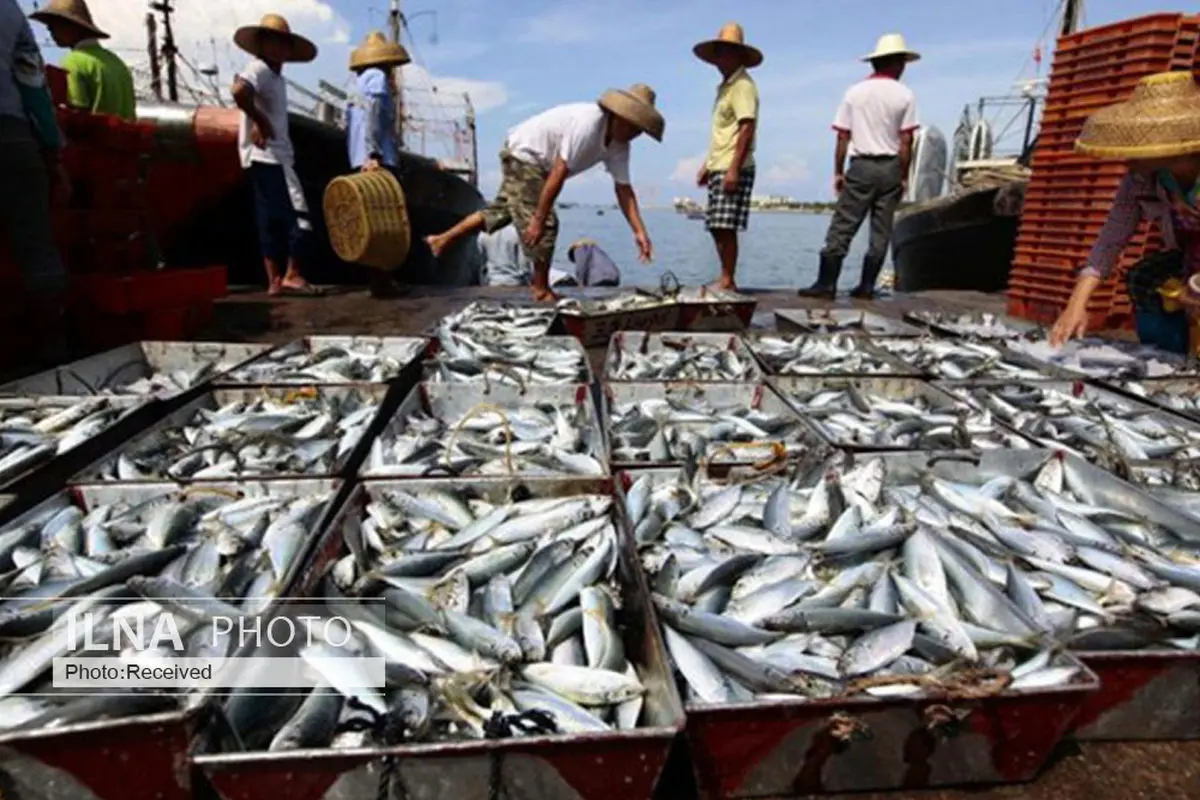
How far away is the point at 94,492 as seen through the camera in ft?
8.75

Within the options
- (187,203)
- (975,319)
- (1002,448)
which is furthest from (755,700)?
(187,203)

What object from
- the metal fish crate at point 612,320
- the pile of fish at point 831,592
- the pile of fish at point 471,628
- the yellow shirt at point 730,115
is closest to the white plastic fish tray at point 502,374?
the metal fish crate at point 612,320

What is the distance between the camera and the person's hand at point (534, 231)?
736 cm

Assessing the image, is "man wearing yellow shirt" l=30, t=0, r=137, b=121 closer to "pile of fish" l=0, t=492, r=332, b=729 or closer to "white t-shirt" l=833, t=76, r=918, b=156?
"pile of fish" l=0, t=492, r=332, b=729

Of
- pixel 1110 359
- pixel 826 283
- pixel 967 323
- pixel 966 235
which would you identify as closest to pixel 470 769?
pixel 1110 359

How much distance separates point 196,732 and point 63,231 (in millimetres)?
5108

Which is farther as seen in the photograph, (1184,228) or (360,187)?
(360,187)

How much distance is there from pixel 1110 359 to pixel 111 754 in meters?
5.61

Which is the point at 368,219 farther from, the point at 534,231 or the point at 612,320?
the point at 612,320

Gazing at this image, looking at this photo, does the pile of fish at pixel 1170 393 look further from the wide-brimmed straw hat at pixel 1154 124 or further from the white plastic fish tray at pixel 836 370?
the wide-brimmed straw hat at pixel 1154 124

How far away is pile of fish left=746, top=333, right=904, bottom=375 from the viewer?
4547 mm

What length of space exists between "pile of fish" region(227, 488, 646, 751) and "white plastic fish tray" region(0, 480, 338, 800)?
138mm

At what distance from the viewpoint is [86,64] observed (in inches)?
276

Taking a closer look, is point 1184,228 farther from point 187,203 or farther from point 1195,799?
point 187,203
